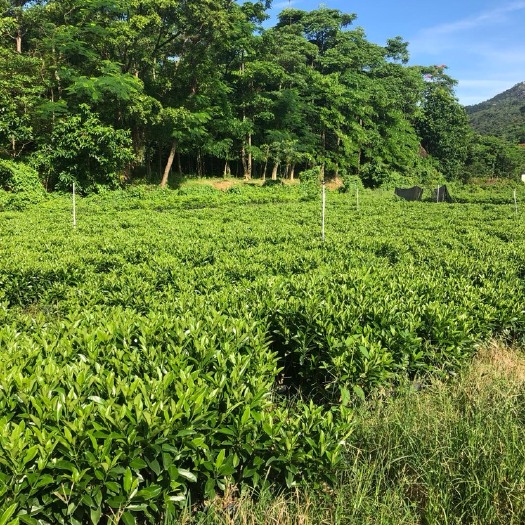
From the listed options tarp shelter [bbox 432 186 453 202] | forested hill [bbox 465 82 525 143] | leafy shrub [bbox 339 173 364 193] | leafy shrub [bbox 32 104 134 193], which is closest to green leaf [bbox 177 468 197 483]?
leafy shrub [bbox 32 104 134 193]

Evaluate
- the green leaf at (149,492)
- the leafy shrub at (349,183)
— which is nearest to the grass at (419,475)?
the green leaf at (149,492)

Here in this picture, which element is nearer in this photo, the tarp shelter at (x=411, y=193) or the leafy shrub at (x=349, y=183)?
the tarp shelter at (x=411, y=193)

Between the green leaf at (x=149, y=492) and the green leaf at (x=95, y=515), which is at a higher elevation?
the green leaf at (x=149, y=492)

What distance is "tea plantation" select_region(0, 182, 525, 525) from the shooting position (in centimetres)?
187

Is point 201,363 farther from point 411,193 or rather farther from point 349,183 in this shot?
point 349,183

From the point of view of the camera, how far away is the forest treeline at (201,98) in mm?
22453

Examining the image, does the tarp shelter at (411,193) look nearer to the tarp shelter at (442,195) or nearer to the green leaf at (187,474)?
the tarp shelter at (442,195)

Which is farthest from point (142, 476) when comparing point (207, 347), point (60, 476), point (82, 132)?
point (82, 132)

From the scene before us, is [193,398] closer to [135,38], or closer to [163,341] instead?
[163,341]

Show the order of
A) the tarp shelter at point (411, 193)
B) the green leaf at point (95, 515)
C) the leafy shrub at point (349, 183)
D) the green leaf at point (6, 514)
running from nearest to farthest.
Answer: the green leaf at point (6, 514) < the green leaf at point (95, 515) < the tarp shelter at point (411, 193) < the leafy shrub at point (349, 183)

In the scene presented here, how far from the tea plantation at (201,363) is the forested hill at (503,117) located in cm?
7214

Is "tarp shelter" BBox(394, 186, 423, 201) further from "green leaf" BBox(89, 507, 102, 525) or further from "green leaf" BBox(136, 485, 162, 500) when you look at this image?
"green leaf" BBox(89, 507, 102, 525)

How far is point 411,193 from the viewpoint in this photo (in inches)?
1256

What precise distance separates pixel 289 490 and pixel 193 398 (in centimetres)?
72
